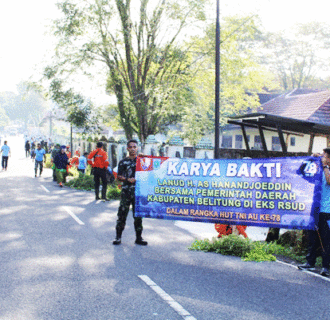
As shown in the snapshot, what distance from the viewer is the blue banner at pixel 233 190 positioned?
6.98m

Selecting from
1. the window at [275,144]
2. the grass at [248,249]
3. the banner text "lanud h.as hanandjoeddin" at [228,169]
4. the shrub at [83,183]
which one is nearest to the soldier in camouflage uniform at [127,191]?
the banner text "lanud h.as hanandjoeddin" at [228,169]

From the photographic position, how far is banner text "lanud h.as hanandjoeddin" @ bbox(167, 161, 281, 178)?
7270mm

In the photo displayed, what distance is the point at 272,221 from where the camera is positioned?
717 centimetres

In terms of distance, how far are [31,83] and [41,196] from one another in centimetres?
942

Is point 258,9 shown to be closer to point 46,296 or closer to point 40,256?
point 40,256

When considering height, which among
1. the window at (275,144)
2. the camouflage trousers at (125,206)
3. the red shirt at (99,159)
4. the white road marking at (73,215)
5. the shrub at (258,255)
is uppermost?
the window at (275,144)

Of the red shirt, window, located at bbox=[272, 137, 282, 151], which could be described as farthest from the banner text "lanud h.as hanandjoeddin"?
window, located at bbox=[272, 137, 282, 151]

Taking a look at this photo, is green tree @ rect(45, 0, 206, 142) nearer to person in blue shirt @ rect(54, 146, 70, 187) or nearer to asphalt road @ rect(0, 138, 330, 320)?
person in blue shirt @ rect(54, 146, 70, 187)

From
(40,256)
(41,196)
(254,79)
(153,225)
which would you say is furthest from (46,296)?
(254,79)

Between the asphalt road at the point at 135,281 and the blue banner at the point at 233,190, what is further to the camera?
the blue banner at the point at 233,190

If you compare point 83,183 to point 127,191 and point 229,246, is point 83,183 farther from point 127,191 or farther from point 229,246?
point 229,246

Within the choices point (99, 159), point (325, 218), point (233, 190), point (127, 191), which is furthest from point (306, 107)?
point (325, 218)

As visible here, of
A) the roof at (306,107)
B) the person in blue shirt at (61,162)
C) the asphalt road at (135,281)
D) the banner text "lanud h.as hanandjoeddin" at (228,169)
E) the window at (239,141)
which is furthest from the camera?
the window at (239,141)

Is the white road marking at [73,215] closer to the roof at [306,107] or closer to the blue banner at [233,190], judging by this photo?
the blue banner at [233,190]
